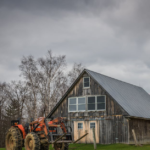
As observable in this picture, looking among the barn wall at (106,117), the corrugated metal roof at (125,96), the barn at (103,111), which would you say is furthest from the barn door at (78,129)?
the corrugated metal roof at (125,96)

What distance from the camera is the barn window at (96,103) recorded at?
26692 millimetres

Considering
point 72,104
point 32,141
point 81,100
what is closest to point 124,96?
point 81,100

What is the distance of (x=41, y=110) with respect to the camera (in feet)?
156

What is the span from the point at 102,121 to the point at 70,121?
3.53 metres

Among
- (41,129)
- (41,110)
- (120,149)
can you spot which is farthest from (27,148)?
(41,110)

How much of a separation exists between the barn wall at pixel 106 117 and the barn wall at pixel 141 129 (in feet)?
2.54

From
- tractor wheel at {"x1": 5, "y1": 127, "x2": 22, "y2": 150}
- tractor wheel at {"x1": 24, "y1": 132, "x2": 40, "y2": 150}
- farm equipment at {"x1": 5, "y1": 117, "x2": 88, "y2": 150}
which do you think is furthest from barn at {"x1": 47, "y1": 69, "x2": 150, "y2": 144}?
tractor wheel at {"x1": 24, "y1": 132, "x2": 40, "y2": 150}

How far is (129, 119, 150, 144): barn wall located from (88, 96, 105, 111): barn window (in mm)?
3106

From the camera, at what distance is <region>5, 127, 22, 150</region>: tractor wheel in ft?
58.0

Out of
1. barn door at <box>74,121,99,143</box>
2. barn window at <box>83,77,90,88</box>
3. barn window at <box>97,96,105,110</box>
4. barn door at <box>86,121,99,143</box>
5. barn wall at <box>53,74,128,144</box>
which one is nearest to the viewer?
barn wall at <box>53,74,128,144</box>

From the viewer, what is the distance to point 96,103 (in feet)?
88.7

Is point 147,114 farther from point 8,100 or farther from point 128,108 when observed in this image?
point 8,100

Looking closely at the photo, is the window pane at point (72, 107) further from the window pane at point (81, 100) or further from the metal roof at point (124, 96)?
the metal roof at point (124, 96)

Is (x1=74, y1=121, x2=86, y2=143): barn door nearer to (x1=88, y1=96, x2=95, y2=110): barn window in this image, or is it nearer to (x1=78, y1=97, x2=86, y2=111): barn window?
(x1=78, y1=97, x2=86, y2=111): barn window
